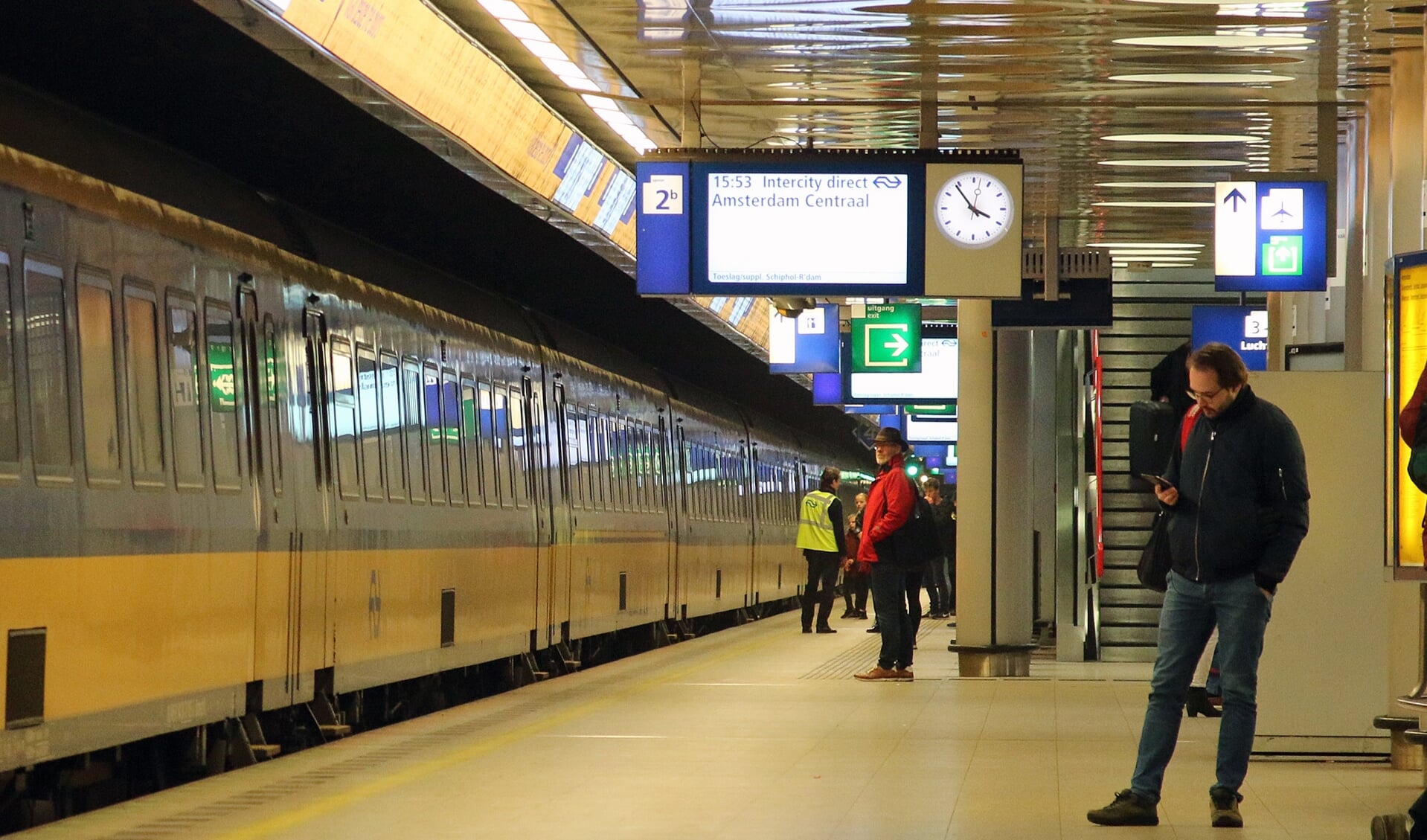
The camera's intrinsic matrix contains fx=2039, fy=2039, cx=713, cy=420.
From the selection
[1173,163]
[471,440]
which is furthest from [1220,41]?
[471,440]

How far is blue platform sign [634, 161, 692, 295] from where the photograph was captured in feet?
42.2

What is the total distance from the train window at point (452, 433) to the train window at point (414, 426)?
2.01 feet

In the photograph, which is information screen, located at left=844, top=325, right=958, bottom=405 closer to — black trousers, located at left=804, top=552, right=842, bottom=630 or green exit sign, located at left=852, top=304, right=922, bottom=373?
green exit sign, located at left=852, top=304, right=922, bottom=373

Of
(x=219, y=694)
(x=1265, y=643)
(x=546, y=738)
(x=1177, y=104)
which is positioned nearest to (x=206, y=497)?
(x=219, y=694)

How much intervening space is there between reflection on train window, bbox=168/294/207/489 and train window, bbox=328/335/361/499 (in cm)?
219

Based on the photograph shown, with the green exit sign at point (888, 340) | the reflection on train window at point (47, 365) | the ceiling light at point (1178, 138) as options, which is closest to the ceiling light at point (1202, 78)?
the ceiling light at point (1178, 138)

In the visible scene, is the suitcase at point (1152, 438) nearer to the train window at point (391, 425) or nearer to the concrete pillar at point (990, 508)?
the train window at point (391, 425)

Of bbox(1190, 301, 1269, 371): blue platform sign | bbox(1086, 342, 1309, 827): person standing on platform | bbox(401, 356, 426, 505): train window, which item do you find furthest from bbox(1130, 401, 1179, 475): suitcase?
bbox(1190, 301, 1269, 371): blue platform sign

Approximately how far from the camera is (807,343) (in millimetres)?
25750

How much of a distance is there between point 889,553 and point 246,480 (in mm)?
6580

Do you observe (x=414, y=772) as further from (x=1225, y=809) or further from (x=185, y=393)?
(x=1225, y=809)

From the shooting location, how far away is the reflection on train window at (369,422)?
1295 centimetres

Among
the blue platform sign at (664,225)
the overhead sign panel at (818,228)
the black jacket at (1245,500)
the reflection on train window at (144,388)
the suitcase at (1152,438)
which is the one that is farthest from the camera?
the blue platform sign at (664,225)

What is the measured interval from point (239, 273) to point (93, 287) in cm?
200
